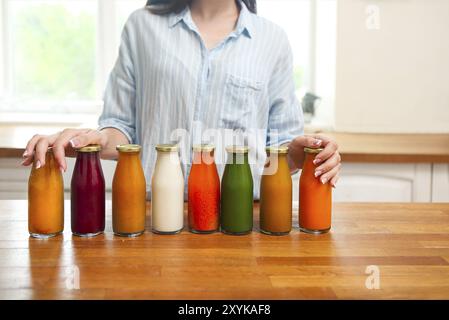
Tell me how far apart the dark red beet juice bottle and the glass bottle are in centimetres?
30

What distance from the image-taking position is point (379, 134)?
8.40ft

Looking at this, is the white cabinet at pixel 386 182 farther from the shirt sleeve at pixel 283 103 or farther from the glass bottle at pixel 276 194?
the glass bottle at pixel 276 194

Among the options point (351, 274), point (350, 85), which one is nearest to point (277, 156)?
point (351, 274)

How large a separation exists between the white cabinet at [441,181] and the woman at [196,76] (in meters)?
0.82

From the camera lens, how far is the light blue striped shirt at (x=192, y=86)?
1.47 m

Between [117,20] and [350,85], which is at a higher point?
[117,20]

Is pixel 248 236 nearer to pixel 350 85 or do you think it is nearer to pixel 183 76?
pixel 183 76

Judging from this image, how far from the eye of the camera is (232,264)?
974 mm

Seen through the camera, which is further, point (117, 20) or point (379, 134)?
point (117, 20)

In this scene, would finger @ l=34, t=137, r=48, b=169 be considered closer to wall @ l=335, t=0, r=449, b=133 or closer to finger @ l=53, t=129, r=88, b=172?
finger @ l=53, t=129, r=88, b=172

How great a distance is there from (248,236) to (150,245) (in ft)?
0.61

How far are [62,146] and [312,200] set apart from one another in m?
0.46

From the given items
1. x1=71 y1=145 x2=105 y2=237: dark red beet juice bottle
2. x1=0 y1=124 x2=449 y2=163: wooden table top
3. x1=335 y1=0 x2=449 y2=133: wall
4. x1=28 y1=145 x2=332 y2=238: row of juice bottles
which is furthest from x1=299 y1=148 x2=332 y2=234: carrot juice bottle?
x1=335 y1=0 x2=449 y2=133: wall
